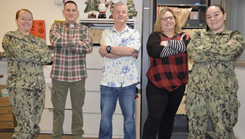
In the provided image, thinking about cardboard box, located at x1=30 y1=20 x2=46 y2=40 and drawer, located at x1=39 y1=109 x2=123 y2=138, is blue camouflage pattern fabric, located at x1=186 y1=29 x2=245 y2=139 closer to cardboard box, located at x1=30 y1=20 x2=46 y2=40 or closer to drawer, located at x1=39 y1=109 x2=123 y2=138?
drawer, located at x1=39 y1=109 x2=123 y2=138

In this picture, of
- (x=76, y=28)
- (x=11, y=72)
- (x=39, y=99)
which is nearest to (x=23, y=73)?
(x=11, y=72)

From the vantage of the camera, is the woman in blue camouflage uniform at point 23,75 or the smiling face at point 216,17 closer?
the smiling face at point 216,17

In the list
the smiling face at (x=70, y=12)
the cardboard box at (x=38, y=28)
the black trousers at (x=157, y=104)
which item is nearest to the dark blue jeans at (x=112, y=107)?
the black trousers at (x=157, y=104)

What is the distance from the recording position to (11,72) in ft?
5.99

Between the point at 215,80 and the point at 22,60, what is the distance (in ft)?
5.80

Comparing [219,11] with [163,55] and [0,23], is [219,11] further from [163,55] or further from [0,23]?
[0,23]

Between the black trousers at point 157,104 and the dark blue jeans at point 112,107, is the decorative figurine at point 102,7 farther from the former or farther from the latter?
the black trousers at point 157,104

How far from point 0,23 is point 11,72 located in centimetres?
200

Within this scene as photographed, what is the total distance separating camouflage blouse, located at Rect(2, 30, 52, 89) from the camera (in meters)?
1.79

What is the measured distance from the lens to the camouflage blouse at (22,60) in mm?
1791

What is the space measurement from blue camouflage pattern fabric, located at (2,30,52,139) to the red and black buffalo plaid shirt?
1.13 metres

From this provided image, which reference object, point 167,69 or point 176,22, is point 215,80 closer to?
point 167,69

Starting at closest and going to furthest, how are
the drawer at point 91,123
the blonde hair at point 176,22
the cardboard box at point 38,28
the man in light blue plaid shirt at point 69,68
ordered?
1. the blonde hair at point 176,22
2. the man in light blue plaid shirt at point 69,68
3. the drawer at point 91,123
4. the cardboard box at point 38,28

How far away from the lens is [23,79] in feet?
5.98
